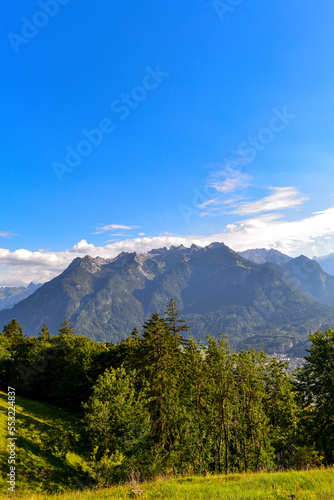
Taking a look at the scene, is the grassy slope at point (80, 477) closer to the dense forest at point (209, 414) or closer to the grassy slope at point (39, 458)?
the grassy slope at point (39, 458)

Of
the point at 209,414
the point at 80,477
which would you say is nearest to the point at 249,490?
the point at 209,414

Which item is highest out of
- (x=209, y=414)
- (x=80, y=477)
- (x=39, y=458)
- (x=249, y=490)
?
(x=249, y=490)

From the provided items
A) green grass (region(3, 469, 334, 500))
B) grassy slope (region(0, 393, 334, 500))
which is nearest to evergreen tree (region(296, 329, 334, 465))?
grassy slope (region(0, 393, 334, 500))

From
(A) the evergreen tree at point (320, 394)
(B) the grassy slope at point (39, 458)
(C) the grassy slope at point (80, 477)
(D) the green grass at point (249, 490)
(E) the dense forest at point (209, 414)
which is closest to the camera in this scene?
(D) the green grass at point (249, 490)

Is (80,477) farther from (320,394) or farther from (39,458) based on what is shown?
(320,394)

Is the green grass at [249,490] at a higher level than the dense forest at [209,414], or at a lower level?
higher

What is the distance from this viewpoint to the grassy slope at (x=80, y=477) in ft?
37.1

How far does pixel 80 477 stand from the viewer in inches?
1202

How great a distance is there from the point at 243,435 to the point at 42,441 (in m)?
24.5

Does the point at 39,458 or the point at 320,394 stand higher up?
the point at 320,394

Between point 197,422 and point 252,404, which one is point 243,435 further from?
point 197,422

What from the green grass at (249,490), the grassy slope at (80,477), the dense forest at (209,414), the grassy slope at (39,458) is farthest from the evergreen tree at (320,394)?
the grassy slope at (39,458)

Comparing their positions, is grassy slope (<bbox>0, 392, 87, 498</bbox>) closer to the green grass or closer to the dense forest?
the dense forest

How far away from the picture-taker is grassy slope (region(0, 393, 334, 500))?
11.3 meters
